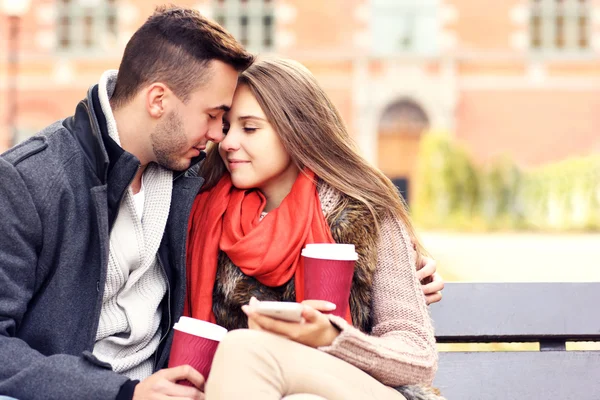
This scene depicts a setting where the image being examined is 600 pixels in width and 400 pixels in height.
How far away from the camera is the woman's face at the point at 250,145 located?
232 centimetres

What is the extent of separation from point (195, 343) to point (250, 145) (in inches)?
27.4

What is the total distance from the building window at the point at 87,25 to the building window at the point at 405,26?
6.36m

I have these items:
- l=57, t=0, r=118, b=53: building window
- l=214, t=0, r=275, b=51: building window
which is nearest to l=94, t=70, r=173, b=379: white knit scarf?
l=214, t=0, r=275, b=51: building window

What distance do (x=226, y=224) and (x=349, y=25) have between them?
51.3ft

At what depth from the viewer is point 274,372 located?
1.75 meters

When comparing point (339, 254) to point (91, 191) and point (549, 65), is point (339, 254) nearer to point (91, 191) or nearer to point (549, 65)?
point (91, 191)

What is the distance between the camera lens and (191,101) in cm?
223

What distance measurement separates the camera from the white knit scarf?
6.89 feet

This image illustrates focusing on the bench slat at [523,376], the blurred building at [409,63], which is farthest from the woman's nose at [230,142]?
the blurred building at [409,63]

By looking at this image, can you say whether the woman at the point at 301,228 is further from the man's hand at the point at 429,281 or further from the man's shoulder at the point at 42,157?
the man's shoulder at the point at 42,157

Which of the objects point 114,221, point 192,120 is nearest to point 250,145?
point 192,120

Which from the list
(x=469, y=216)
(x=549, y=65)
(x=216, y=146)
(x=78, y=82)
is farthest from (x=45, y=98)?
(x=216, y=146)

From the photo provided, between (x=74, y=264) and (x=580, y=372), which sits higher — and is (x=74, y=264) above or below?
above

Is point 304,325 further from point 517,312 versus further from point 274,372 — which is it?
point 517,312
